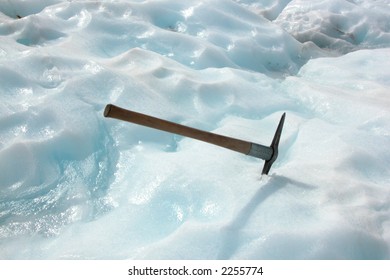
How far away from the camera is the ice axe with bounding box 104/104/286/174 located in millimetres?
1729

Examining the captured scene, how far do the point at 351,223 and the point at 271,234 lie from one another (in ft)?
1.29

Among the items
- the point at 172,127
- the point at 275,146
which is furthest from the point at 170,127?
the point at 275,146

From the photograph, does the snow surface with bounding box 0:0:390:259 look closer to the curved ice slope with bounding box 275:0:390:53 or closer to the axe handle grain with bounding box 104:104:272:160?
the axe handle grain with bounding box 104:104:272:160

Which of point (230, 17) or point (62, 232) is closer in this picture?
point (62, 232)

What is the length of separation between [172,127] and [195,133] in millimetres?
123

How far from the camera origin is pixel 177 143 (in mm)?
2609

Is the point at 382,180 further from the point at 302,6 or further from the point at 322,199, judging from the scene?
the point at 302,6

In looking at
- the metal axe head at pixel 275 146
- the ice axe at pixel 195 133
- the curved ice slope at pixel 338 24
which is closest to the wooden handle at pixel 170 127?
the ice axe at pixel 195 133

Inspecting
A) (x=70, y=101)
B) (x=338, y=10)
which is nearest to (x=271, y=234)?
(x=70, y=101)

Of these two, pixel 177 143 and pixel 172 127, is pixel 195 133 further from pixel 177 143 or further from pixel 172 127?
pixel 177 143

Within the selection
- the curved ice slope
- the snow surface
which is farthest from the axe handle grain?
the curved ice slope

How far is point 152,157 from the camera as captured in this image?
7.86ft

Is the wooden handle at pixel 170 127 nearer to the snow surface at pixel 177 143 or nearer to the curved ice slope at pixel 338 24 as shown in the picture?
the snow surface at pixel 177 143

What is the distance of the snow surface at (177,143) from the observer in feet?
6.01
